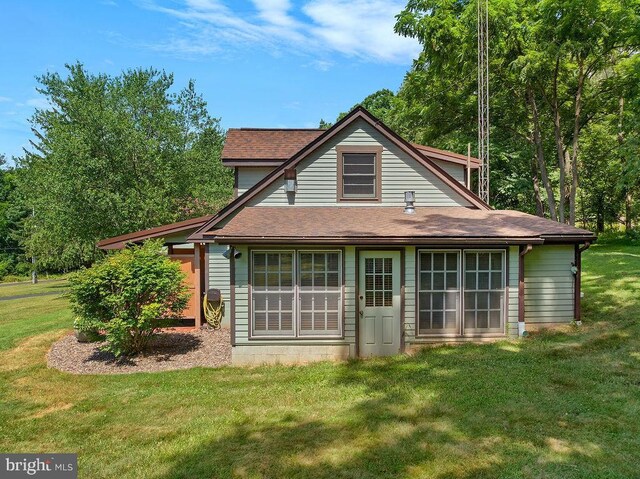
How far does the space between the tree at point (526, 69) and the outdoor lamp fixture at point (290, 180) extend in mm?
15078

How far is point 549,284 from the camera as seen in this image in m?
9.57

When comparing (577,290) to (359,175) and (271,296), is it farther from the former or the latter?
(271,296)

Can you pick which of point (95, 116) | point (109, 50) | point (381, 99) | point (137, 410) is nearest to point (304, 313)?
point (137, 410)

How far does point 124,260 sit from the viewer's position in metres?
8.31

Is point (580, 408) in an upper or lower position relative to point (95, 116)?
lower

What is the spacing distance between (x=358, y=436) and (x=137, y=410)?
356 centimetres

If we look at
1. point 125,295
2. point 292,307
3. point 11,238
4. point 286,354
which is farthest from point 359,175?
point 11,238

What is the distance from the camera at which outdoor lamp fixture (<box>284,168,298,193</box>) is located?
10.5 metres

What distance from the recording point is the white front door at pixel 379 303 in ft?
27.9

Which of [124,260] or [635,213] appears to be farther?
[635,213]

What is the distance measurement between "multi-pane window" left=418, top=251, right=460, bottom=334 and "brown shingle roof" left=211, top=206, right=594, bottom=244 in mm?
615

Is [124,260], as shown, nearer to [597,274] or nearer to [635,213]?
[597,274]

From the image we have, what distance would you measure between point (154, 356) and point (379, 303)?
5.29 meters

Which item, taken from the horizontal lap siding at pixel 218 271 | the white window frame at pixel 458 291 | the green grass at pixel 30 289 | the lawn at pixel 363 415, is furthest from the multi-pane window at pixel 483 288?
the green grass at pixel 30 289
